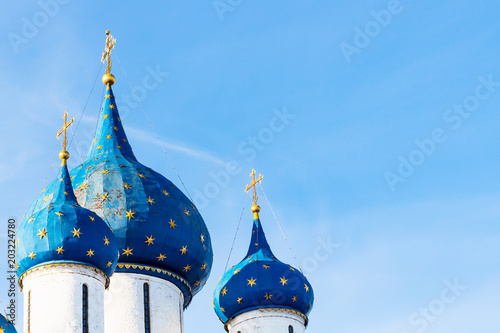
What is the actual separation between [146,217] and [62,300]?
12.1 ft

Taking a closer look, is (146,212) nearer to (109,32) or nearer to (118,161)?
(118,161)

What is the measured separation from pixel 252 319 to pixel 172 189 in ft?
11.1

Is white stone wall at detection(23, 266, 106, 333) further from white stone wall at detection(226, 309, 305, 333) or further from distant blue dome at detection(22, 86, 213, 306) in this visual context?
white stone wall at detection(226, 309, 305, 333)

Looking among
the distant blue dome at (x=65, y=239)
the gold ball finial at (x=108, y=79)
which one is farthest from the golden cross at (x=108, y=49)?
the distant blue dome at (x=65, y=239)

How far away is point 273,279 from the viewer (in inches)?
977

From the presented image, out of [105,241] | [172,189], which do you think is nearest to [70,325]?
[105,241]

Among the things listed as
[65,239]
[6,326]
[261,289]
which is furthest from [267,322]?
[6,326]

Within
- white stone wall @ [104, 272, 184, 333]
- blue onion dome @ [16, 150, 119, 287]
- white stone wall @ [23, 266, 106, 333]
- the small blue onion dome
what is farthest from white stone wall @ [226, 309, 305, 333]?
white stone wall @ [23, 266, 106, 333]

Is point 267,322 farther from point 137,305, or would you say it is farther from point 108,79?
point 108,79

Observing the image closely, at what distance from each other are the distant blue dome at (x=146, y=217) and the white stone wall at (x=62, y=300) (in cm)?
245

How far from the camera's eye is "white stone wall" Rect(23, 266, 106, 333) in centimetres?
2097

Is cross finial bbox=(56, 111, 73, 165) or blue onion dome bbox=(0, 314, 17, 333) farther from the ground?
cross finial bbox=(56, 111, 73, 165)

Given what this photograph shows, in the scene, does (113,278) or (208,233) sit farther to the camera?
(208,233)

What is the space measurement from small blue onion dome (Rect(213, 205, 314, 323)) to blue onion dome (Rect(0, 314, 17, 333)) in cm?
499
